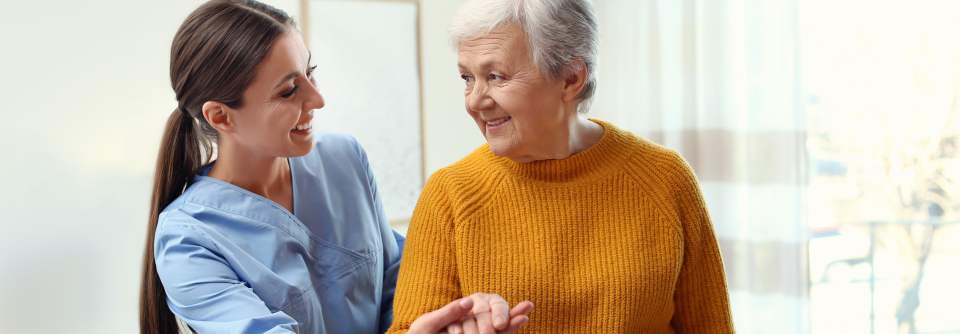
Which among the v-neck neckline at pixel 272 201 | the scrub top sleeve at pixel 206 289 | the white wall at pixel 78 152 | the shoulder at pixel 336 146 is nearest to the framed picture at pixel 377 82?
the white wall at pixel 78 152

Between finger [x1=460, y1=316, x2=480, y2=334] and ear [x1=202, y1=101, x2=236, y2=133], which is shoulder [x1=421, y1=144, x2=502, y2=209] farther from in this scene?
ear [x1=202, y1=101, x2=236, y2=133]

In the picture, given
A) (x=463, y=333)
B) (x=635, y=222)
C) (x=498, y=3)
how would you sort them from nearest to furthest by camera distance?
(x=463, y=333), (x=498, y=3), (x=635, y=222)

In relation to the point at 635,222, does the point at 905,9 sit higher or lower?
higher

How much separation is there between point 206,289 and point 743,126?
2.09 meters

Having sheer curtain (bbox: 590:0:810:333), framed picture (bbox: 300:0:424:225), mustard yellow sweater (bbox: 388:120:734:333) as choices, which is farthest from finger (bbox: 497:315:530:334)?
sheer curtain (bbox: 590:0:810:333)

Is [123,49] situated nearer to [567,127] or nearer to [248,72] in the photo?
[248,72]

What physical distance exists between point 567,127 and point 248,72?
24.4 inches

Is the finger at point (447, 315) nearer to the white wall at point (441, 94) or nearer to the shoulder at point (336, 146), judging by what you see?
the shoulder at point (336, 146)

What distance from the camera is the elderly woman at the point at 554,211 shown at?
1123 mm

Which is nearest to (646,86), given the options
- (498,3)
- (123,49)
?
(498,3)

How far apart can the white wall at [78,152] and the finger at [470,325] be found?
1.39 meters

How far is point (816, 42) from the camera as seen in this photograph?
2469mm

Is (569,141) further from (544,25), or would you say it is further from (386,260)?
(386,260)

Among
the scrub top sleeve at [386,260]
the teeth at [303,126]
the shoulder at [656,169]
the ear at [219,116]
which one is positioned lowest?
the scrub top sleeve at [386,260]
